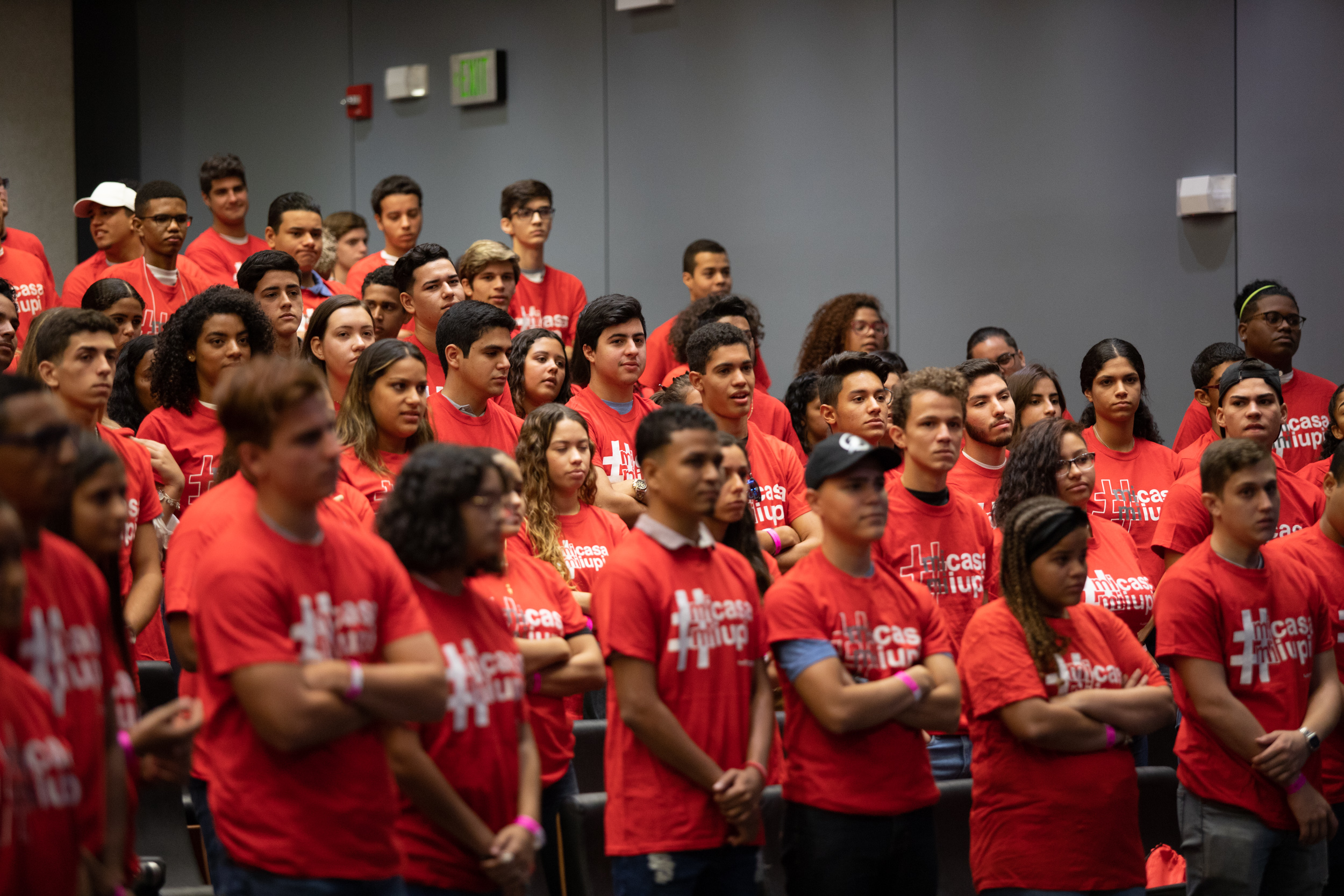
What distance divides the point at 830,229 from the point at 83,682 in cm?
607

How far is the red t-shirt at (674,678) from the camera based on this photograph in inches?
112

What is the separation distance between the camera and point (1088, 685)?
327 centimetres

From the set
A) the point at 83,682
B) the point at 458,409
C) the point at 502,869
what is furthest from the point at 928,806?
the point at 458,409

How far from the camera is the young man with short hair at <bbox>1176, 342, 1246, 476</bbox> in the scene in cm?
546

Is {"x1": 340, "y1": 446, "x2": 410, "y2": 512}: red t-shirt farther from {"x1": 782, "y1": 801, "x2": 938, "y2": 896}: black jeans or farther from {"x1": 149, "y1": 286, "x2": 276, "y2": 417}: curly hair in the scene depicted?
{"x1": 782, "y1": 801, "x2": 938, "y2": 896}: black jeans

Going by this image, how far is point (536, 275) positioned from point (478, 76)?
247 centimetres

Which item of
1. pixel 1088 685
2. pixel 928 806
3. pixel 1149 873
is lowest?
pixel 1149 873

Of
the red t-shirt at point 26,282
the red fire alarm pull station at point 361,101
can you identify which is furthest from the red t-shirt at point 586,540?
the red fire alarm pull station at point 361,101

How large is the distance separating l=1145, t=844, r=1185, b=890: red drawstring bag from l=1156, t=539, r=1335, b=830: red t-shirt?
505 millimetres

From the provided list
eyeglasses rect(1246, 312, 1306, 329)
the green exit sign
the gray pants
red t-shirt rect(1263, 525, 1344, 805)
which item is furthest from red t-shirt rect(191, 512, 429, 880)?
the green exit sign

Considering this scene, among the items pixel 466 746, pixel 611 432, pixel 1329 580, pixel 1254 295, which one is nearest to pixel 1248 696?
pixel 1329 580

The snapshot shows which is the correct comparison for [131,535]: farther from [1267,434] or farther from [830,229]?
[830,229]

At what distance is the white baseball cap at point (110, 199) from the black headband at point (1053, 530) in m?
5.17

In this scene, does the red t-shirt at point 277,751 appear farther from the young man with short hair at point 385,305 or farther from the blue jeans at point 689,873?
the young man with short hair at point 385,305
